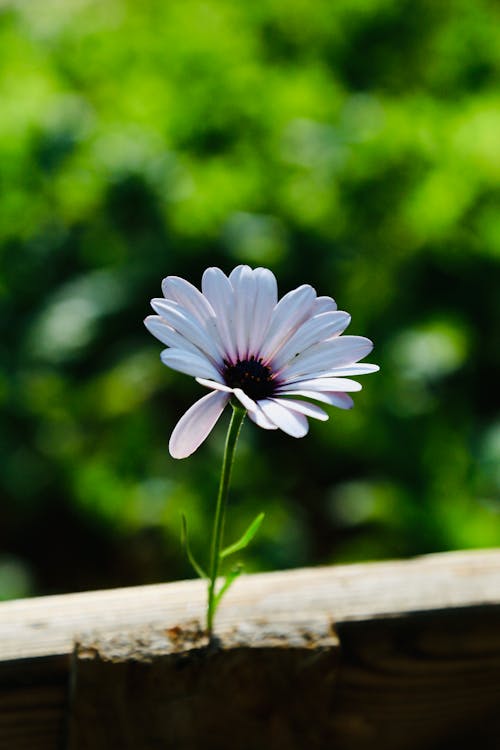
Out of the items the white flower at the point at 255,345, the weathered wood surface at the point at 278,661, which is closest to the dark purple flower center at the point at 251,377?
the white flower at the point at 255,345

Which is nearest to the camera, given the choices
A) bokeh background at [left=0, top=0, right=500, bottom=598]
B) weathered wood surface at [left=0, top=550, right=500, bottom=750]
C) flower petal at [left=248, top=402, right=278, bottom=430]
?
flower petal at [left=248, top=402, right=278, bottom=430]

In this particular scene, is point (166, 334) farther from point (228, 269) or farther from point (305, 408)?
point (228, 269)

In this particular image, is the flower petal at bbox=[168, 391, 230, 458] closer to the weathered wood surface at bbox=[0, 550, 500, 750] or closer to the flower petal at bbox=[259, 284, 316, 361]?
the flower petal at bbox=[259, 284, 316, 361]

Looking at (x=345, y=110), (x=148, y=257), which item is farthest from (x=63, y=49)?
(x=148, y=257)

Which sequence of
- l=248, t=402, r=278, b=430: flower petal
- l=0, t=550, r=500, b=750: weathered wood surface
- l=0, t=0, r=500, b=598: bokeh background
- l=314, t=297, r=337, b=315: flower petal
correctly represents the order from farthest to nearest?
l=0, t=0, r=500, b=598: bokeh background → l=0, t=550, r=500, b=750: weathered wood surface → l=314, t=297, r=337, b=315: flower petal → l=248, t=402, r=278, b=430: flower petal

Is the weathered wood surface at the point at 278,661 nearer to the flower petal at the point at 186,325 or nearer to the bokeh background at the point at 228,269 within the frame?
the flower petal at the point at 186,325

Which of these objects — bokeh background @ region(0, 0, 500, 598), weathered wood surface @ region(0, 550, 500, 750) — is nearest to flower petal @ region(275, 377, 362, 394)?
weathered wood surface @ region(0, 550, 500, 750)

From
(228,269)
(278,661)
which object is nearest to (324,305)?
(278,661)
